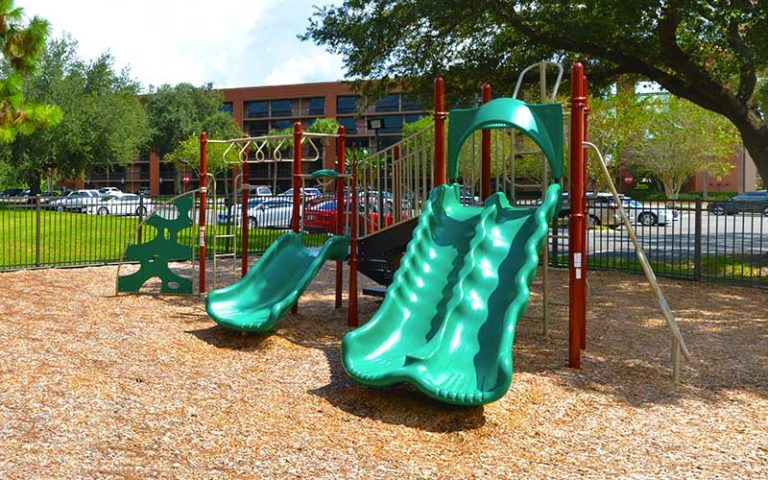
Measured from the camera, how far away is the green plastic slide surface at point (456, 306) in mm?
5129

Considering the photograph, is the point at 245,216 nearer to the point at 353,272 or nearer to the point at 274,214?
the point at 353,272

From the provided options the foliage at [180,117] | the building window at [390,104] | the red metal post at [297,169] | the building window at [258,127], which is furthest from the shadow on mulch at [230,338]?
the building window at [258,127]

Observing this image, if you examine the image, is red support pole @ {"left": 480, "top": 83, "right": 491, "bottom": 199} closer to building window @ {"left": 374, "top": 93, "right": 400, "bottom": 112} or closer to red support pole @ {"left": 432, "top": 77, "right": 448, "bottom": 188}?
red support pole @ {"left": 432, "top": 77, "right": 448, "bottom": 188}

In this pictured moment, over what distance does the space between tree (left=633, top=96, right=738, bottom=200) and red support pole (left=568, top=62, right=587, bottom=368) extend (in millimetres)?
34982

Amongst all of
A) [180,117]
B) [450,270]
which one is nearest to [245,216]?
[450,270]

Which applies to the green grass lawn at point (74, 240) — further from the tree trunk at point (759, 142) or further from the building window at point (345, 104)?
the building window at point (345, 104)

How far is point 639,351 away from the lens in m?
7.34

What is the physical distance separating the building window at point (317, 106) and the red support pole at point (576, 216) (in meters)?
73.8

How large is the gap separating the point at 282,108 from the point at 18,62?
71.7 metres

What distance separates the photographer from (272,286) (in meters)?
8.20

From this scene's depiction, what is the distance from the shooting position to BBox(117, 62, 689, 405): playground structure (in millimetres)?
5352

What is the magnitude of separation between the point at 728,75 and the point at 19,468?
15.4 m


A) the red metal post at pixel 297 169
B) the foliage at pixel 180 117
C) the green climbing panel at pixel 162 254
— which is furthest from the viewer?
the foliage at pixel 180 117

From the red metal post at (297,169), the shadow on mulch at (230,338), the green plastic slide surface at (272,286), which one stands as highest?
the red metal post at (297,169)
